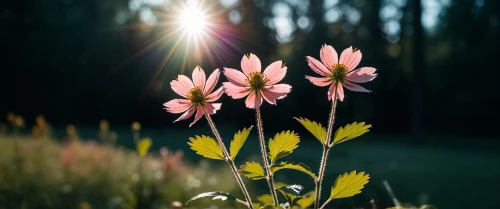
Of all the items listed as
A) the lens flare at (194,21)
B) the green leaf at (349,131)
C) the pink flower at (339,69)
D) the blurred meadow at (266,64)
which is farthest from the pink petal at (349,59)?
the blurred meadow at (266,64)

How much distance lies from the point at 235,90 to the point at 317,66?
15 cm

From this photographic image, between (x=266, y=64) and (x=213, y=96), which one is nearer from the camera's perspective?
(x=213, y=96)

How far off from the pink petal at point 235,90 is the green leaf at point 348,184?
0.81ft

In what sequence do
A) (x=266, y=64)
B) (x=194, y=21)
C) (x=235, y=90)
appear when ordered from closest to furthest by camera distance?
(x=235, y=90) → (x=194, y=21) → (x=266, y=64)

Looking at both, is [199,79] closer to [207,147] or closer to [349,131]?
[207,147]

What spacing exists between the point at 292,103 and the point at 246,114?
162 centimetres

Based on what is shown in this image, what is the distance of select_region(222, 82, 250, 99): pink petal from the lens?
79cm

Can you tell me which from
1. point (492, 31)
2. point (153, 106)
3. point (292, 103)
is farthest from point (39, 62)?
point (492, 31)

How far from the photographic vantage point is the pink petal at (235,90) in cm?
79

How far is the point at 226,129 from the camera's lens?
15.5 m

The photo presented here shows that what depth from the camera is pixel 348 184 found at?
2.95 ft

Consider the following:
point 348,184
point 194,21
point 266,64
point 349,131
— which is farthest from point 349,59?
point 266,64

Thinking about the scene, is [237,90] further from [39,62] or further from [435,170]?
[39,62]

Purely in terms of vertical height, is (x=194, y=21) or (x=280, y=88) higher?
(x=194, y=21)
